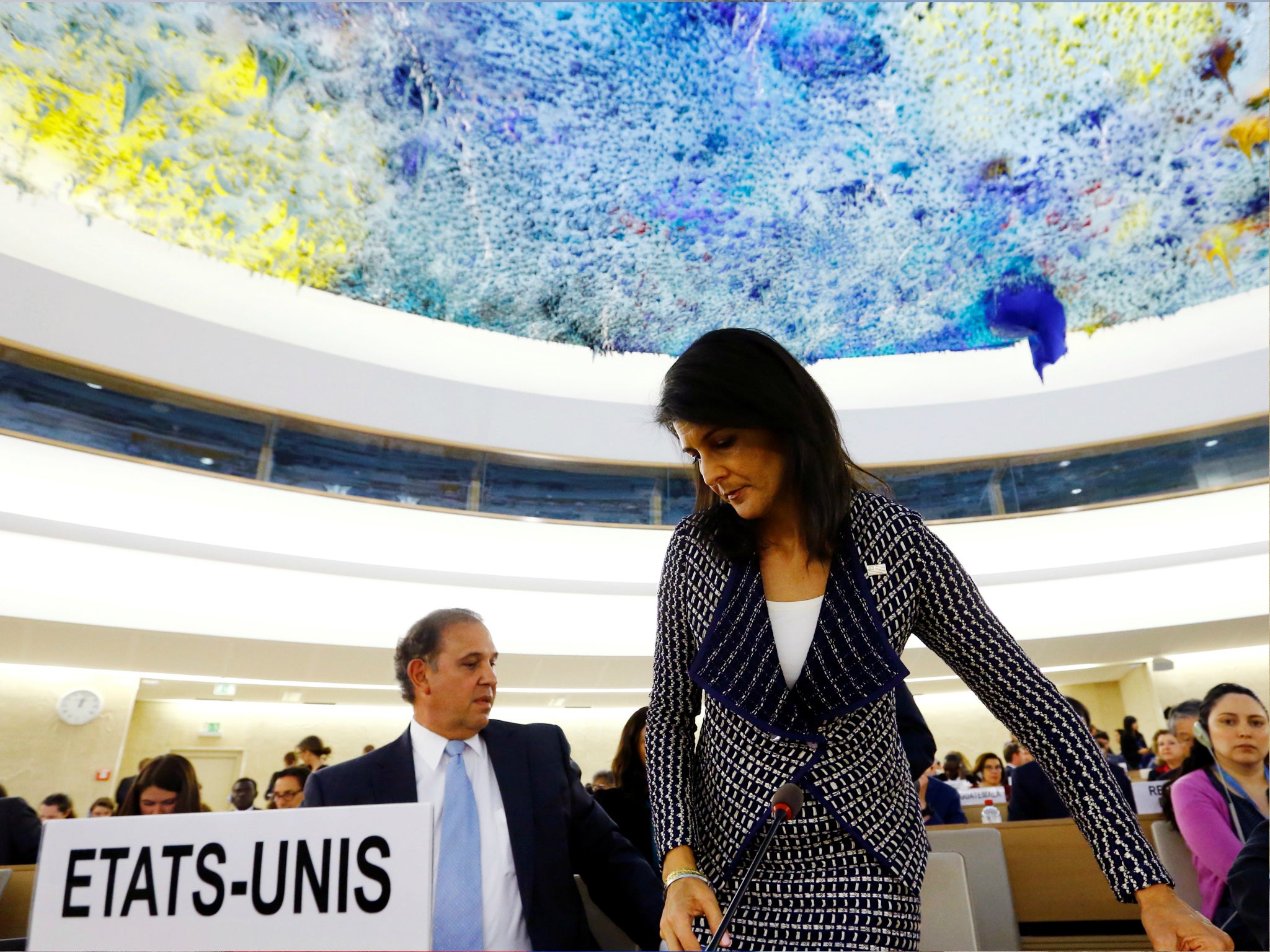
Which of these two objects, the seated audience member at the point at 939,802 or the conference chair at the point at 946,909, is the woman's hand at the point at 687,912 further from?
the seated audience member at the point at 939,802

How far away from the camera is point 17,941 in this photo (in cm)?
200

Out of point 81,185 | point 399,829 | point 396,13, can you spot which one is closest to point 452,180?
point 396,13

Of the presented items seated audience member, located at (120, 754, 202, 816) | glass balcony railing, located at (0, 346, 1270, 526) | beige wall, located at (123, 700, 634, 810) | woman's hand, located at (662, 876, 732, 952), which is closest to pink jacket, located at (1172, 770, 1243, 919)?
woman's hand, located at (662, 876, 732, 952)

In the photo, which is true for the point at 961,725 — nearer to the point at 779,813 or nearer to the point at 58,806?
the point at 58,806

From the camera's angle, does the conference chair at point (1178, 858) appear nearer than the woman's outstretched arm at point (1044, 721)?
No

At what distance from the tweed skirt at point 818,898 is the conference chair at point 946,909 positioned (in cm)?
125

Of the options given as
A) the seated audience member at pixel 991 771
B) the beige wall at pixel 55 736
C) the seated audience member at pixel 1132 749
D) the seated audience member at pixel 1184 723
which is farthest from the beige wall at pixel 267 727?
the seated audience member at pixel 1184 723

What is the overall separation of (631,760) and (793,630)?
8.04 feet

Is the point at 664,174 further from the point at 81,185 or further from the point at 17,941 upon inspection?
the point at 17,941

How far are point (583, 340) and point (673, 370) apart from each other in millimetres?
7538

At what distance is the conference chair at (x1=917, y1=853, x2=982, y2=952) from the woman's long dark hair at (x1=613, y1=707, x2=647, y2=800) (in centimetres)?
113

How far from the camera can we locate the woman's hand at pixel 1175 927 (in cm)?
80

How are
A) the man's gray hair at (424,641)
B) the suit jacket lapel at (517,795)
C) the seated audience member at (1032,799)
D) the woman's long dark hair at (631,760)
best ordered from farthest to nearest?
the seated audience member at (1032,799), the woman's long dark hair at (631,760), the man's gray hair at (424,641), the suit jacket lapel at (517,795)

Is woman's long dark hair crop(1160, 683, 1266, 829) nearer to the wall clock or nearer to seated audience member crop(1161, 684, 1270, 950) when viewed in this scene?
seated audience member crop(1161, 684, 1270, 950)
